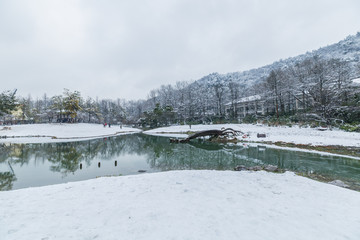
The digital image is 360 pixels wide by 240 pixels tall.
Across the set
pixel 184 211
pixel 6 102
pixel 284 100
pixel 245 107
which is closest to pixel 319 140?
pixel 184 211

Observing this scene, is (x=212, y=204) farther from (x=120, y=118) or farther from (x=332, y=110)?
(x=120, y=118)

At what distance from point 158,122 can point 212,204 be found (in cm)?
4974

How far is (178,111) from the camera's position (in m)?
58.2

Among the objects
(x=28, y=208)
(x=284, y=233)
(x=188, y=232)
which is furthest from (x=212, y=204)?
(x=28, y=208)

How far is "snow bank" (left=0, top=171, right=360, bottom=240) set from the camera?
11.7ft

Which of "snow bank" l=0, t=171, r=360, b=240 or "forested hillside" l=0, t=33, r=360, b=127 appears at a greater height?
"forested hillside" l=0, t=33, r=360, b=127

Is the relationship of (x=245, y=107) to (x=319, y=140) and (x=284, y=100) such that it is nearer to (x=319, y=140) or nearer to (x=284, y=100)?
(x=284, y=100)

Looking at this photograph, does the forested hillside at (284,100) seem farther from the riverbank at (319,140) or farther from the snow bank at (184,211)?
the snow bank at (184,211)

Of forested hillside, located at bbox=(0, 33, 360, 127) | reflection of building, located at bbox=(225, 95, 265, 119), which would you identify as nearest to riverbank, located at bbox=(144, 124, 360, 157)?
forested hillside, located at bbox=(0, 33, 360, 127)

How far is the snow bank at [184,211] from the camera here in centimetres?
356

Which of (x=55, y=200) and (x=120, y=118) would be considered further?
(x=120, y=118)

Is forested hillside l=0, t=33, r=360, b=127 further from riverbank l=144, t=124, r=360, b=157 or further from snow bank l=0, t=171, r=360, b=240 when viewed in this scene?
snow bank l=0, t=171, r=360, b=240

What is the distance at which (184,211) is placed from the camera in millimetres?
4445

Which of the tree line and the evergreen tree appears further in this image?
the evergreen tree
